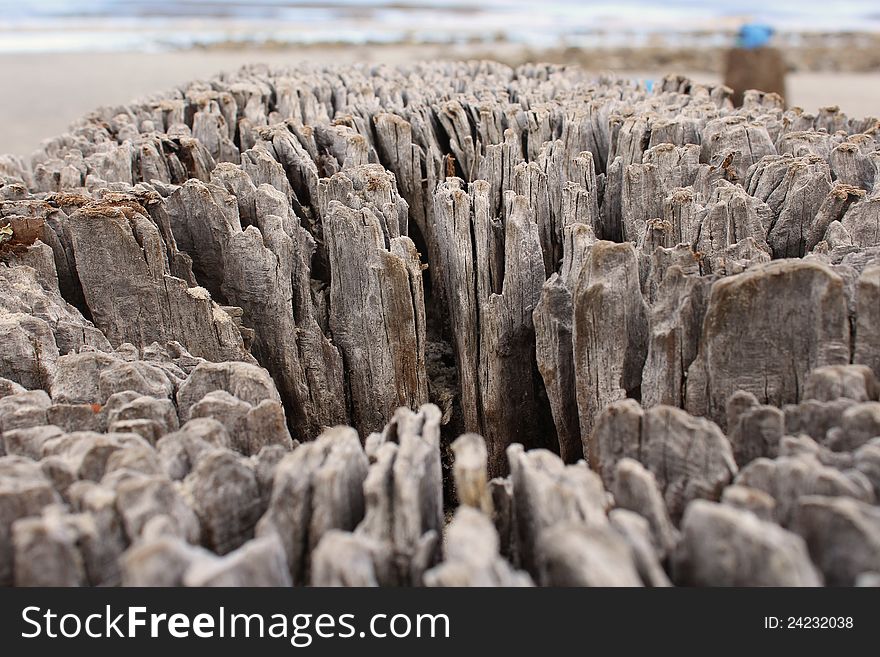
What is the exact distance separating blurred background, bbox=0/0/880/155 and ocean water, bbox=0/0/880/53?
77 mm

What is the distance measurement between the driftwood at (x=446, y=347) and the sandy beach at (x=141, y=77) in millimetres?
8181

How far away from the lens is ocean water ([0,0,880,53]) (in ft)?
82.0

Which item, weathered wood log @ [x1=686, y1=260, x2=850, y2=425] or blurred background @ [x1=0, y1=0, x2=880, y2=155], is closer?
weathered wood log @ [x1=686, y1=260, x2=850, y2=425]

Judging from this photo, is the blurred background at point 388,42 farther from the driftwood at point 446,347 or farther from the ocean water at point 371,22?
the driftwood at point 446,347

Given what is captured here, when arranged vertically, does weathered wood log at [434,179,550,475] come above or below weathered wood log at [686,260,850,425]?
above

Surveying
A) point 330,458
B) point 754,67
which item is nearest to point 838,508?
point 330,458

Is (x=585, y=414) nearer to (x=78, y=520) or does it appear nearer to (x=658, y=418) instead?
(x=658, y=418)

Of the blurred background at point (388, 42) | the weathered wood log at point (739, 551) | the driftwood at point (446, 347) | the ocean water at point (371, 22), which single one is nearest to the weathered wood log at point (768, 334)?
the driftwood at point (446, 347)

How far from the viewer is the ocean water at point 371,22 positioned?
24984mm

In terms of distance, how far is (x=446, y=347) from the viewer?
9.65 feet

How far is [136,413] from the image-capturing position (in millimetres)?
1777

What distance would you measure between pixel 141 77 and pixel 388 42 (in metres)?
9.37

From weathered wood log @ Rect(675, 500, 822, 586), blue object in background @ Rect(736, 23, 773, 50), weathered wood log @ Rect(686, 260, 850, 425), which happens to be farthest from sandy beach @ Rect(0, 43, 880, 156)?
weathered wood log @ Rect(675, 500, 822, 586)

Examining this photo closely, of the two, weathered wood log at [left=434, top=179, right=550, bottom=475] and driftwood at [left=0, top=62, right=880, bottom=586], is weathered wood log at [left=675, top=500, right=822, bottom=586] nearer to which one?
driftwood at [left=0, top=62, right=880, bottom=586]
